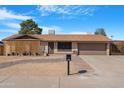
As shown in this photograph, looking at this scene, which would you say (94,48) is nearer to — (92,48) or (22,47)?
(92,48)

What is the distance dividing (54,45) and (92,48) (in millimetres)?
5453

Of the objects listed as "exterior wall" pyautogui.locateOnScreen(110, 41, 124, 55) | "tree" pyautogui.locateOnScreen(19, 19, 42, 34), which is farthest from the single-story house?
"tree" pyautogui.locateOnScreen(19, 19, 42, 34)

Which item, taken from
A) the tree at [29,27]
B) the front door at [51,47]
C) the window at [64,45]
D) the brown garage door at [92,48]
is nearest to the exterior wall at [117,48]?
the brown garage door at [92,48]

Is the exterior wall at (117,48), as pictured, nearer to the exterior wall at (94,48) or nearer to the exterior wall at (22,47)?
the exterior wall at (94,48)

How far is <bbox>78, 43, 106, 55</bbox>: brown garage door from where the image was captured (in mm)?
36031

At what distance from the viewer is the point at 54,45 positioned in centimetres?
3659

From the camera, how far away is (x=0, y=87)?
391 inches

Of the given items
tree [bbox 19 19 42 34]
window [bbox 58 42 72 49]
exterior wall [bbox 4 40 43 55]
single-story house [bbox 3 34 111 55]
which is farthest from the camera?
tree [bbox 19 19 42 34]

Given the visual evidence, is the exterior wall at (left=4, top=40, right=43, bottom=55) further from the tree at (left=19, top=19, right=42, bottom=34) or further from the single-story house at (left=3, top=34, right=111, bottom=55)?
the tree at (left=19, top=19, right=42, bottom=34)

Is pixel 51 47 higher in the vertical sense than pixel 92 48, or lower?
higher

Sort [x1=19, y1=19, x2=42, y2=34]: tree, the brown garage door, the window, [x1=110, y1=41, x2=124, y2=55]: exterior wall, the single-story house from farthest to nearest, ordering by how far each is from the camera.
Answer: [x1=19, y1=19, x2=42, y2=34]: tree, [x1=110, y1=41, x2=124, y2=55]: exterior wall, the window, the brown garage door, the single-story house

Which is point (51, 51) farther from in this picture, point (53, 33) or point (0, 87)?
point (0, 87)

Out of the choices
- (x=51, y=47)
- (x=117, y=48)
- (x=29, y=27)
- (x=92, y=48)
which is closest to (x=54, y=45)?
(x=51, y=47)
